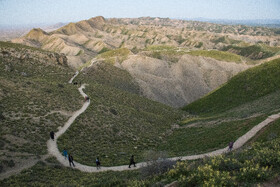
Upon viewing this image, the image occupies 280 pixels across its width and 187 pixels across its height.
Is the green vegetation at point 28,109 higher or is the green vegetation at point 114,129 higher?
the green vegetation at point 28,109

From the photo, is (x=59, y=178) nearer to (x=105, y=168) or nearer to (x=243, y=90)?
(x=105, y=168)

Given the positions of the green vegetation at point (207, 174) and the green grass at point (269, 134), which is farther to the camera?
the green grass at point (269, 134)

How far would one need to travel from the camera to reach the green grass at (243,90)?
140 ft

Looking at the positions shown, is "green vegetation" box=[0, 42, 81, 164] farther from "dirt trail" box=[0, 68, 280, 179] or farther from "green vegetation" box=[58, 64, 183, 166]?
"green vegetation" box=[58, 64, 183, 166]

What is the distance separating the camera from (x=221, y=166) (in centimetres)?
1062

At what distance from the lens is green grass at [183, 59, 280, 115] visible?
4275 cm

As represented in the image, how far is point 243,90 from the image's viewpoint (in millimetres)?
46844

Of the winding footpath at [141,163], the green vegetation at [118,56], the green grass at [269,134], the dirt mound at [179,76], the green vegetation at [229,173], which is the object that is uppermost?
the green vegetation at [229,173]

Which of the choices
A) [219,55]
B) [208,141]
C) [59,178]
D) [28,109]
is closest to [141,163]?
[59,178]

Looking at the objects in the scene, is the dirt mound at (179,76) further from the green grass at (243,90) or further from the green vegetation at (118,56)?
the green grass at (243,90)

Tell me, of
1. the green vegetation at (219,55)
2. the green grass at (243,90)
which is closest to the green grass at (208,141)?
the green grass at (243,90)

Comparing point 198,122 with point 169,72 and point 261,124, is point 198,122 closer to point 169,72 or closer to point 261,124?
point 261,124

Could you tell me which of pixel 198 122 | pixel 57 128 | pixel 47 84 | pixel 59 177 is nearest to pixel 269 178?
pixel 59 177

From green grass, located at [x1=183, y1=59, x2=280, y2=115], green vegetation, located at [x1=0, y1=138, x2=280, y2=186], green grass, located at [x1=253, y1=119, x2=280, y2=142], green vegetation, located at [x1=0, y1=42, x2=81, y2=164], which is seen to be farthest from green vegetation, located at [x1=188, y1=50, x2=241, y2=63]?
green vegetation, located at [x1=0, y1=138, x2=280, y2=186]
